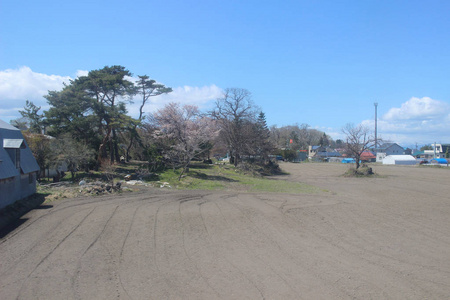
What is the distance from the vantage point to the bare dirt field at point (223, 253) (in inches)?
282

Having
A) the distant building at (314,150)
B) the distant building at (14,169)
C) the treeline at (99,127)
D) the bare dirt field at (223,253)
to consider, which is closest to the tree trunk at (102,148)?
the treeline at (99,127)

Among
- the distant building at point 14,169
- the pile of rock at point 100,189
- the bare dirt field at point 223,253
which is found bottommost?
the bare dirt field at point 223,253

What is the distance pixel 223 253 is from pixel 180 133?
23.6 meters

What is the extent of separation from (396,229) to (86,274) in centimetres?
1189

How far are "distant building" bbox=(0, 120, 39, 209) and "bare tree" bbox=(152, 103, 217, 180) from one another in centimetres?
1377

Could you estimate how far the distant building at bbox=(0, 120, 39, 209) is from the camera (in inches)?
592

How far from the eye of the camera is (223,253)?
9.58m

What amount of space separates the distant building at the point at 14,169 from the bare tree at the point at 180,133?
1377cm

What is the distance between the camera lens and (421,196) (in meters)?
23.1

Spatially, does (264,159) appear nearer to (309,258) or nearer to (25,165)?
(25,165)

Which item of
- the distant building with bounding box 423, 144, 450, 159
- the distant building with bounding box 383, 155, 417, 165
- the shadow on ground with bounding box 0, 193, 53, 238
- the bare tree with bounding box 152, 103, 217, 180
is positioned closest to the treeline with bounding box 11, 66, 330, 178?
the bare tree with bounding box 152, 103, 217, 180

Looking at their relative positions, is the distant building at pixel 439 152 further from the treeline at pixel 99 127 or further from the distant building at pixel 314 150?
the treeline at pixel 99 127

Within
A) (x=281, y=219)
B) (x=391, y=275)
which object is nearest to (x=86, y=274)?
(x=391, y=275)

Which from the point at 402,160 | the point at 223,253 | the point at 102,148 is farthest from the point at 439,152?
the point at 223,253
